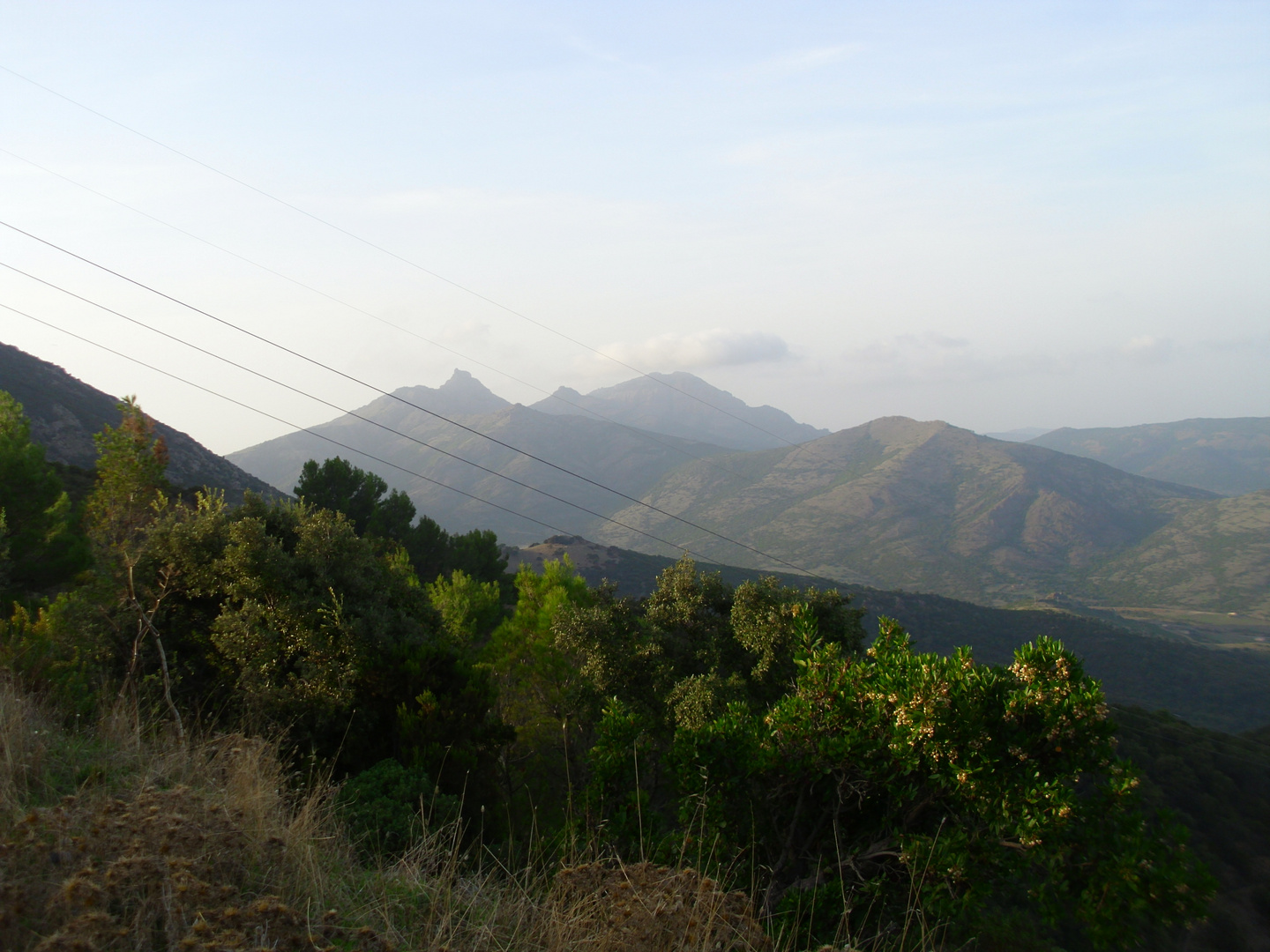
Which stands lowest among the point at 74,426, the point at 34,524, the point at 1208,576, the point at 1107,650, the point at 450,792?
the point at 1107,650

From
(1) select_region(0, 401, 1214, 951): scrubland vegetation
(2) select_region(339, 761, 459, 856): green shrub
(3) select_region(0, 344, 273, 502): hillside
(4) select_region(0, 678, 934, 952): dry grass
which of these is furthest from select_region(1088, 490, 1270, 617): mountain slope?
(4) select_region(0, 678, 934, 952): dry grass

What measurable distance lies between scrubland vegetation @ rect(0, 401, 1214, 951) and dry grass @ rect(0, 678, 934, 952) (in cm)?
2

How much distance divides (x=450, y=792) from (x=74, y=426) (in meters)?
74.0

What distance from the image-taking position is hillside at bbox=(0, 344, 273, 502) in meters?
59.9

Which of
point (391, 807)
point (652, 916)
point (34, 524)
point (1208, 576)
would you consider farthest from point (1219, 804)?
point (1208, 576)

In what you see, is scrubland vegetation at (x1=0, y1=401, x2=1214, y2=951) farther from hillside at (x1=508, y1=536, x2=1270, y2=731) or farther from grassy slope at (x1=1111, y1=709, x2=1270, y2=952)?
hillside at (x1=508, y1=536, x2=1270, y2=731)

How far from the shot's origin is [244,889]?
3850 millimetres

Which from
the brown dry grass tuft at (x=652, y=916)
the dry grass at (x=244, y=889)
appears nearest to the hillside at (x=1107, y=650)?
the dry grass at (x=244, y=889)

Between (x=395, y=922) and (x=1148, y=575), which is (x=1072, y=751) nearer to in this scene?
(x=395, y=922)

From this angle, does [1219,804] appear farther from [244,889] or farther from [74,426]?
[74,426]

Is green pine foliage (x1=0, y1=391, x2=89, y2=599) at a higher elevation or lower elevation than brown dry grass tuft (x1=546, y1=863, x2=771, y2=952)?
lower

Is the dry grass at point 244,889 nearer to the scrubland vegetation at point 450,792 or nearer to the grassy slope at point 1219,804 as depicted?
the scrubland vegetation at point 450,792

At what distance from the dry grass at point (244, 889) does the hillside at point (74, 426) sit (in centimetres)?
5730

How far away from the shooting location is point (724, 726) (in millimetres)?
6629
